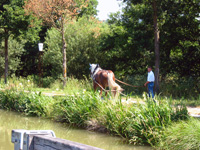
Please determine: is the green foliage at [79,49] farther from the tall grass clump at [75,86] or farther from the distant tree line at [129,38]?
the tall grass clump at [75,86]

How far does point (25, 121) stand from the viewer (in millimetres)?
10758

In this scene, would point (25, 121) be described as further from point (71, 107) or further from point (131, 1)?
point (131, 1)

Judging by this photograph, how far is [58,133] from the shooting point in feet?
28.3

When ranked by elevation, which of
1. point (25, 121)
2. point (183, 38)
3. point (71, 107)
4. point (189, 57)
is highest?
point (183, 38)

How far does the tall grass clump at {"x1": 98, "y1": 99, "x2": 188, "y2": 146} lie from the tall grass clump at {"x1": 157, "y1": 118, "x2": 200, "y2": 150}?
213 mm

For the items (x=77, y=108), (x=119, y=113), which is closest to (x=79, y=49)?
(x=77, y=108)

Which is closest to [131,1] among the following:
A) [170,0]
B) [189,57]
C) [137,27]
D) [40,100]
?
[170,0]

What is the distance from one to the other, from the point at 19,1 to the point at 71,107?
15240 mm

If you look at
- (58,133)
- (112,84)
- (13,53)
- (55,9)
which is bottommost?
(58,133)

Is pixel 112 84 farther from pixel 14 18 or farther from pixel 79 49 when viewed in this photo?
pixel 79 49

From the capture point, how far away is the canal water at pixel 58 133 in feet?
23.6

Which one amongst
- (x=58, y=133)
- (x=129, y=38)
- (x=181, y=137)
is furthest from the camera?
(x=129, y=38)

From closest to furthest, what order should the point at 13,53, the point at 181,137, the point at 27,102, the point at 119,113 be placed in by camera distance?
the point at 181,137 < the point at 119,113 < the point at 27,102 < the point at 13,53

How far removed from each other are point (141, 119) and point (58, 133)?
9.54 feet
